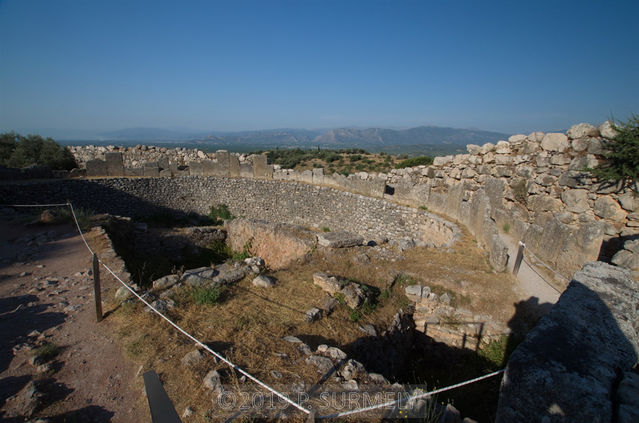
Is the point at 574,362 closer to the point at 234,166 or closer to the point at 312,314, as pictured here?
the point at 312,314

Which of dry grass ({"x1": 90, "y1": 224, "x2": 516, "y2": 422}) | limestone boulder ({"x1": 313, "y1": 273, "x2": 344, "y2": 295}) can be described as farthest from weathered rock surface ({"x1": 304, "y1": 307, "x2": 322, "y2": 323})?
limestone boulder ({"x1": 313, "y1": 273, "x2": 344, "y2": 295})

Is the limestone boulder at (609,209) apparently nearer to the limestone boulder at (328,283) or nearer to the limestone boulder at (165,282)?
the limestone boulder at (328,283)

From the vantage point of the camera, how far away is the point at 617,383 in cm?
228

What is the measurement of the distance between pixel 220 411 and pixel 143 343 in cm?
193

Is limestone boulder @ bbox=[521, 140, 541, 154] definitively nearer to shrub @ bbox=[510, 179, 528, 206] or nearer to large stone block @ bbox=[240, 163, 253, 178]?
shrub @ bbox=[510, 179, 528, 206]

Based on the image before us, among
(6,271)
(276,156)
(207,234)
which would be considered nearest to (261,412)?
(6,271)

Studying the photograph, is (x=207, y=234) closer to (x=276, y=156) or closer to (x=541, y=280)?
(x=541, y=280)

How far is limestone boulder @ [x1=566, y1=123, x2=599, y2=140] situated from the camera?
7.98 m

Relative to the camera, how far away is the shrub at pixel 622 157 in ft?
22.8

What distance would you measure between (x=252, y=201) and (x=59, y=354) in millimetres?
13468

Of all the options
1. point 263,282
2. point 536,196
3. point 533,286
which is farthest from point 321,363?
point 536,196

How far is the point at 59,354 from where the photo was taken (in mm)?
4145

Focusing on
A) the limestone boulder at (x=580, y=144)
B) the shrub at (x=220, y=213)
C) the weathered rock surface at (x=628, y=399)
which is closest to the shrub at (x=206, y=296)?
the weathered rock surface at (x=628, y=399)

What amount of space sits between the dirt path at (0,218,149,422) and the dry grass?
0.30 metres
